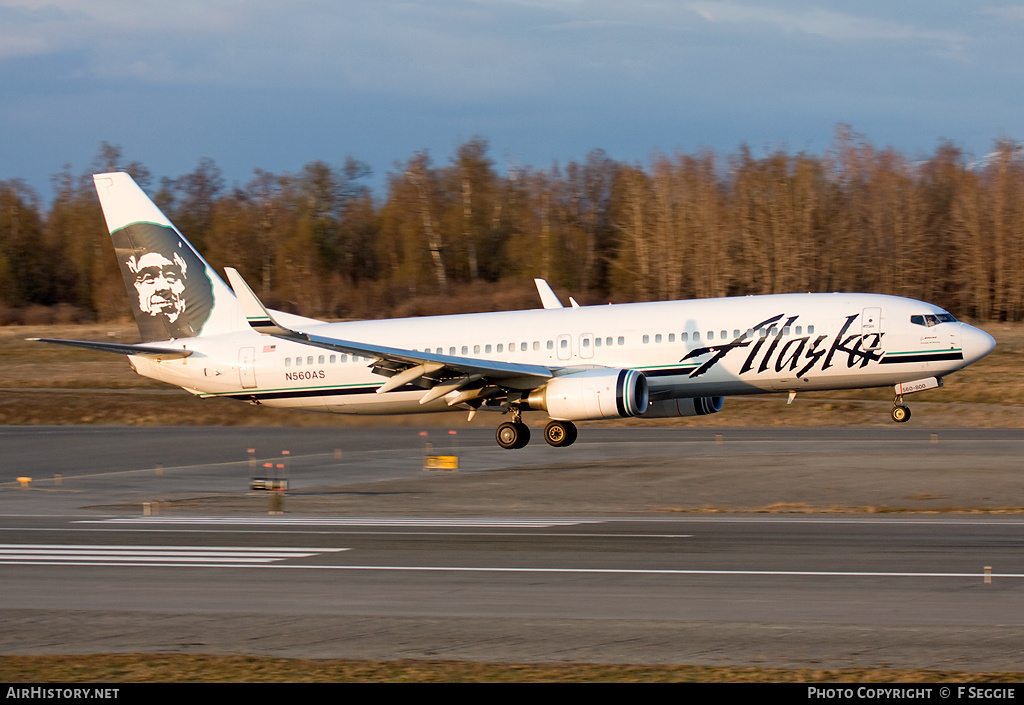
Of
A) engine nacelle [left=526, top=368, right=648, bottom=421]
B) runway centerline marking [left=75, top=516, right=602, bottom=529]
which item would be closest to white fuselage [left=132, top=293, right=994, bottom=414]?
engine nacelle [left=526, top=368, right=648, bottom=421]

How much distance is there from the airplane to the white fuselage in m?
0.04

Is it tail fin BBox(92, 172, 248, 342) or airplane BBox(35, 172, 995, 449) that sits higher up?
tail fin BBox(92, 172, 248, 342)

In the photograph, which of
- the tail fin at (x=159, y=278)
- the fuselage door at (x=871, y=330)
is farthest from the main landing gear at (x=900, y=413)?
the tail fin at (x=159, y=278)

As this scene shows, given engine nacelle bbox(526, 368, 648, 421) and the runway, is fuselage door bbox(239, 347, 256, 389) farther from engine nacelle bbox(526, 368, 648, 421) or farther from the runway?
engine nacelle bbox(526, 368, 648, 421)

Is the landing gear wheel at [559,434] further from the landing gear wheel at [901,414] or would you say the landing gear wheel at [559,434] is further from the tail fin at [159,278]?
the tail fin at [159,278]

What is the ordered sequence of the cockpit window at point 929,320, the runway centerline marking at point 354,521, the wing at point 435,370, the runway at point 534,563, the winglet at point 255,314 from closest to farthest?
the runway at point 534,563
the runway centerline marking at point 354,521
the winglet at point 255,314
the wing at point 435,370
the cockpit window at point 929,320

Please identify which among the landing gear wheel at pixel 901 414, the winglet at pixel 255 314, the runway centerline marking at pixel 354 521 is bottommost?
the runway centerline marking at pixel 354 521

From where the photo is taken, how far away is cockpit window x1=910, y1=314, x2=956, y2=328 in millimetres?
30516

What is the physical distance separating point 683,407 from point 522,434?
4.82 m

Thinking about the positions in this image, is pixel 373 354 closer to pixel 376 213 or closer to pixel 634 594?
pixel 634 594

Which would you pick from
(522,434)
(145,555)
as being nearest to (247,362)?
(522,434)

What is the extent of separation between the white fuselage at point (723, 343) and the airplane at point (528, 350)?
4 centimetres

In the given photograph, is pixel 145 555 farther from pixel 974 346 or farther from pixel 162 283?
pixel 974 346

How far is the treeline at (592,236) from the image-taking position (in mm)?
75375
